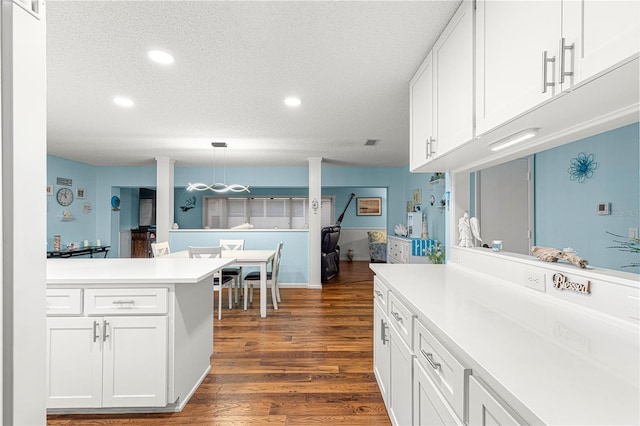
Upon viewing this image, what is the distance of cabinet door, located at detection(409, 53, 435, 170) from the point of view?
→ 202 cm

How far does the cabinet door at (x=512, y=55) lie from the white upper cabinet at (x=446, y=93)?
0.08 m

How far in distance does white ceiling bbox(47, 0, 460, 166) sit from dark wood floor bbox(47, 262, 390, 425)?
2.24 metres

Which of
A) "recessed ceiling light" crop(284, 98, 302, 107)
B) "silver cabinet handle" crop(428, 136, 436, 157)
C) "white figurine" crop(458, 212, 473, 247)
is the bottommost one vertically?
"white figurine" crop(458, 212, 473, 247)

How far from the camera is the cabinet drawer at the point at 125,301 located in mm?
1949

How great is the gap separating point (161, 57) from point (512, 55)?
2.04m

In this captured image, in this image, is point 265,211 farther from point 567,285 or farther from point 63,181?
point 567,285

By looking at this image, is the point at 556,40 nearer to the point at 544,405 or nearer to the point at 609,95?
the point at 609,95

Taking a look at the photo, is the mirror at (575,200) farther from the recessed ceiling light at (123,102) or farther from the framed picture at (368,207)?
the framed picture at (368,207)

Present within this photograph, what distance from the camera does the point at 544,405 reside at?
2.00 ft

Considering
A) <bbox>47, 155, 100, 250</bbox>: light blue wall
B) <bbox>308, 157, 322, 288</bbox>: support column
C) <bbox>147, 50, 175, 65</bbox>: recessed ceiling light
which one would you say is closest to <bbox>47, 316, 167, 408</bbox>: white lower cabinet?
<bbox>147, 50, 175, 65</bbox>: recessed ceiling light

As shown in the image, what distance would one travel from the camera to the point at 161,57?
2.18 meters

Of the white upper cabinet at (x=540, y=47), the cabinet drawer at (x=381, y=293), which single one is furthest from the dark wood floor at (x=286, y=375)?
the white upper cabinet at (x=540, y=47)

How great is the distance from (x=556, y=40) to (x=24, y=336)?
57.9 inches

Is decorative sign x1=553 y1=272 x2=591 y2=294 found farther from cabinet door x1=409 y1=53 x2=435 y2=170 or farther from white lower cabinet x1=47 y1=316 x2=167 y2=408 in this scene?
white lower cabinet x1=47 y1=316 x2=167 y2=408
